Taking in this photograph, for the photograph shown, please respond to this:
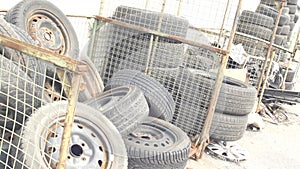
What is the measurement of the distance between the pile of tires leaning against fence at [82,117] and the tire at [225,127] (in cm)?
71

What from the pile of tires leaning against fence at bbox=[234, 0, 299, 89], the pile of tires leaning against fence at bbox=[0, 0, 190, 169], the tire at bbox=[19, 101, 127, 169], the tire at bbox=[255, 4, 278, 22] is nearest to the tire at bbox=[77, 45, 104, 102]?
the pile of tires leaning against fence at bbox=[0, 0, 190, 169]

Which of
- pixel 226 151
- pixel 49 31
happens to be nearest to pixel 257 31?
pixel 226 151

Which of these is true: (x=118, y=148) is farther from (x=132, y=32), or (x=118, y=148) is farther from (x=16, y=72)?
(x=132, y=32)

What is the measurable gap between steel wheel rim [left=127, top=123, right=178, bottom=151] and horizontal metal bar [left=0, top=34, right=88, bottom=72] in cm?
203

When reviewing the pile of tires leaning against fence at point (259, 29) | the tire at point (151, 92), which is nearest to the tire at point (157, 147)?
the tire at point (151, 92)

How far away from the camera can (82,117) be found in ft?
8.63

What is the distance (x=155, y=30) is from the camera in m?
4.96

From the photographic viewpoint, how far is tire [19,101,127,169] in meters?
2.29

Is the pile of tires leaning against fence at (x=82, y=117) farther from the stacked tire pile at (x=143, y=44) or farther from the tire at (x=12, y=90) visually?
the stacked tire pile at (x=143, y=44)

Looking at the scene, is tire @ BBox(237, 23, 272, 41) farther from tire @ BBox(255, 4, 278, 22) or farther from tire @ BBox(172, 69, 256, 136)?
tire @ BBox(172, 69, 256, 136)

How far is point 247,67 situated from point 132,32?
313cm

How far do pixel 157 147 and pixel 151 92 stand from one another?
0.80 meters

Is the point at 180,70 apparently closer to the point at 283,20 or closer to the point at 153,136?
the point at 153,136

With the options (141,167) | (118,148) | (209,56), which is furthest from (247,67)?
(118,148)
